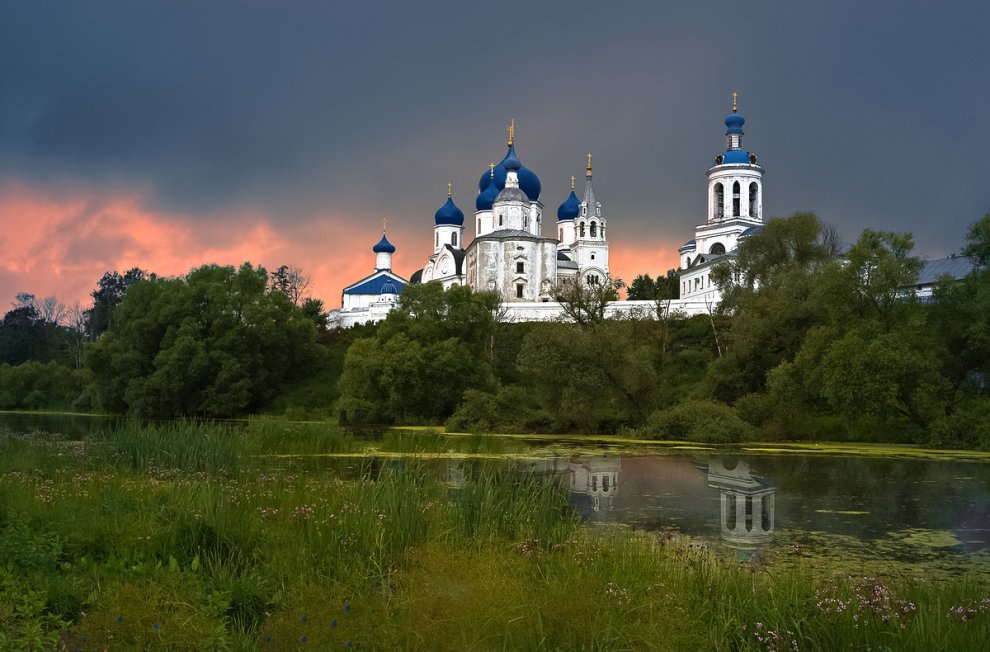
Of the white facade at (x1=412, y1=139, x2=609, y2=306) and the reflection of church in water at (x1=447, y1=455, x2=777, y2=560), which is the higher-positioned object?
the white facade at (x1=412, y1=139, x2=609, y2=306)

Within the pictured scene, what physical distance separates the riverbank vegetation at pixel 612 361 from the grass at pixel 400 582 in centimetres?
2106

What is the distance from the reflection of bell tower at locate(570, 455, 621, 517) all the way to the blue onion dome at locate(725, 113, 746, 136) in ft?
224

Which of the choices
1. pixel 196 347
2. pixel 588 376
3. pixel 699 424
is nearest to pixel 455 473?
pixel 699 424

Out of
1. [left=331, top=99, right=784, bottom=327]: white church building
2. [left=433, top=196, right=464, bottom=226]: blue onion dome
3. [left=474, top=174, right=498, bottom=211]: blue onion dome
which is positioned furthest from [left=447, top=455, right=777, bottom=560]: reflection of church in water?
[left=433, top=196, right=464, bottom=226]: blue onion dome

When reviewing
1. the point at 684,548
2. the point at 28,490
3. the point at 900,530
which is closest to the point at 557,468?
the point at 900,530

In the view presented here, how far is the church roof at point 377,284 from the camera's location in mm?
86375

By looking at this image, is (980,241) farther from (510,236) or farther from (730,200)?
(730,200)

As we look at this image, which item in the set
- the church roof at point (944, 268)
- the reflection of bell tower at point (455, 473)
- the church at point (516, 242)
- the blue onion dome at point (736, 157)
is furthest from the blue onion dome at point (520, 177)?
the reflection of bell tower at point (455, 473)

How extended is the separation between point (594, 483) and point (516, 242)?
5647 centimetres

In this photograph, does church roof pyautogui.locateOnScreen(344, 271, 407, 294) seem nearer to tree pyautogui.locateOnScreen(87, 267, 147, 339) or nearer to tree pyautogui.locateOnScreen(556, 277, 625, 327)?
tree pyautogui.locateOnScreen(87, 267, 147, 339)

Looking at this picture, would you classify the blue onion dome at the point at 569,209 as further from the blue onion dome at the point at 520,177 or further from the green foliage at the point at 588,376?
the green foliage at the point at 588,376

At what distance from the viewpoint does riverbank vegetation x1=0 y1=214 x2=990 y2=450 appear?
29266 millimetres

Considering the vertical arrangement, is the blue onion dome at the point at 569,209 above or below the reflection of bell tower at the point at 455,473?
above

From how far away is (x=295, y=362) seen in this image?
53.6 m
